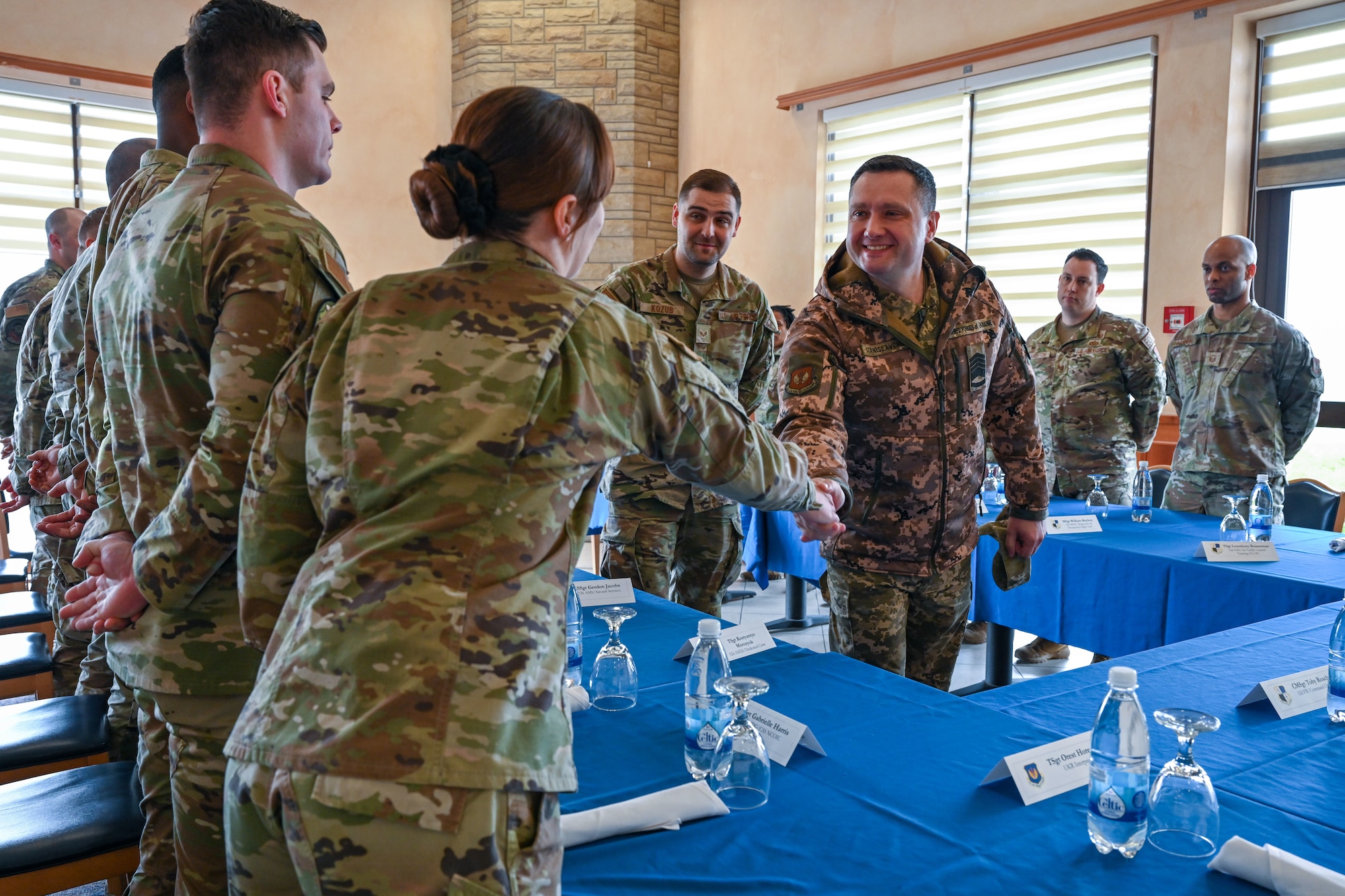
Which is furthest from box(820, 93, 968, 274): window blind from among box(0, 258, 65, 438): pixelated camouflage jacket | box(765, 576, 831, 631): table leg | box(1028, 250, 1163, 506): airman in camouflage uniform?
box(0, 258, 65, 438): pixelated camouflage jacket

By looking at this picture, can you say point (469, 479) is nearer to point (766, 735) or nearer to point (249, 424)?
point (249, 424)

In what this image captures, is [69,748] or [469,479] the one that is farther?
[69,748]

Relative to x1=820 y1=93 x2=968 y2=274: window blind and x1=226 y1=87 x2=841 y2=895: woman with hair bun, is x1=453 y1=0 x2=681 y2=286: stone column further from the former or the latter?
x1=226 y1=87 x2=841 y2=895: woman with hair bun

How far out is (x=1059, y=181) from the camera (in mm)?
6125

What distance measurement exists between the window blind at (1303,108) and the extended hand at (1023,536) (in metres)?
3.93

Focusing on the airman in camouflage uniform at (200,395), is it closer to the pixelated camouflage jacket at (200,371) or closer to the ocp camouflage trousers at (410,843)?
the pixelated camouflage jacket at (200,371)

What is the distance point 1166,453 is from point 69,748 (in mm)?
5766

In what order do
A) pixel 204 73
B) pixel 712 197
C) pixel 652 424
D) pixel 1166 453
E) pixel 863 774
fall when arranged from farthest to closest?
pixel 1166 453
pixel 712 197
pixel 204 73
pixel 863 774
pixel 652 424

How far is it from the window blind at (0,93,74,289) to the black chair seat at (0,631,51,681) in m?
4.88

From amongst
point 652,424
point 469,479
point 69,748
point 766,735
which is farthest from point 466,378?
point 69,748

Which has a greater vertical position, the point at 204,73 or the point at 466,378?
the point at 204,73

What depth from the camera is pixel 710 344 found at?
3414 millimetres

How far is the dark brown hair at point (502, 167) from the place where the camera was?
1.06 meters

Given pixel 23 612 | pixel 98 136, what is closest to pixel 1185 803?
pixel 23 612
